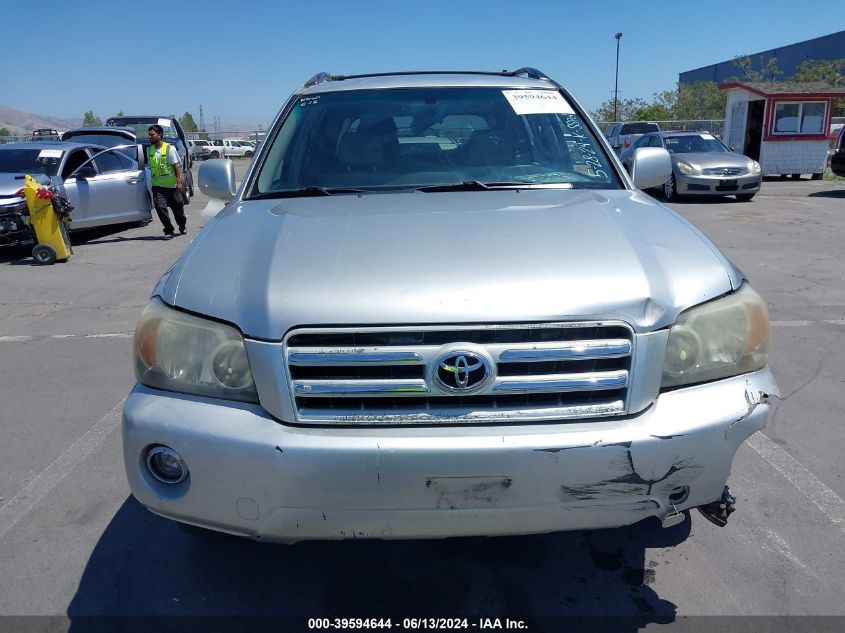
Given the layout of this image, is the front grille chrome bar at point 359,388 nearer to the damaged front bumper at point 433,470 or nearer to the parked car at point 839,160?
the damaged front bumper at point 433,470

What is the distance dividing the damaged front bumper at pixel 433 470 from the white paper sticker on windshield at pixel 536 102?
2050 mm

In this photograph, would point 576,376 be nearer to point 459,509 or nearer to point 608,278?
point 608,278

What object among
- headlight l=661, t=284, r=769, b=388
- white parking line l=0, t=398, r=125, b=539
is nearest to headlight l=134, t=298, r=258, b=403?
headlight l=661, t=284, r=769, b=388

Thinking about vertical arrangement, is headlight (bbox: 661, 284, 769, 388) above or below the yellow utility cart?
above

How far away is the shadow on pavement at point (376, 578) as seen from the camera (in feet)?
8.41

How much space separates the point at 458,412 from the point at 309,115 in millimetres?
2239

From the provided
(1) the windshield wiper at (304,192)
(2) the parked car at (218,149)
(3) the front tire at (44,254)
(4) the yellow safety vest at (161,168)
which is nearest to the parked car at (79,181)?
(3) the front tire at (44,254)

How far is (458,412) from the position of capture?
2082 mm

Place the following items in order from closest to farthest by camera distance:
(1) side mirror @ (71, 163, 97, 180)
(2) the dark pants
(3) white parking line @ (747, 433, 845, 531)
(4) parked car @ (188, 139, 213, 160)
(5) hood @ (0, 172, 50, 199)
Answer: (3) white parking line @ (747, 433, 845, 531)
(5) hood @ (0, 172, 50, 199)
(1) side mirror @ (71, 163, 97, 180)
(2) the dark pants
(4) parked car @ (188, 139, 213, 160)

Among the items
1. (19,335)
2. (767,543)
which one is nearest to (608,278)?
(767,543)

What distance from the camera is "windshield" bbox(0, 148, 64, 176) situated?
1059cm

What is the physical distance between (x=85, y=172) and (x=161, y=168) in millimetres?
1141

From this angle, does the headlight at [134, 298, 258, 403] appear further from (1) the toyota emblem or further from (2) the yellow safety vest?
(2) the yellow safety vest

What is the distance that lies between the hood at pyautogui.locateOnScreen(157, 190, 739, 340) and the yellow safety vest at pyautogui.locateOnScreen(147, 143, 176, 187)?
9.19m
